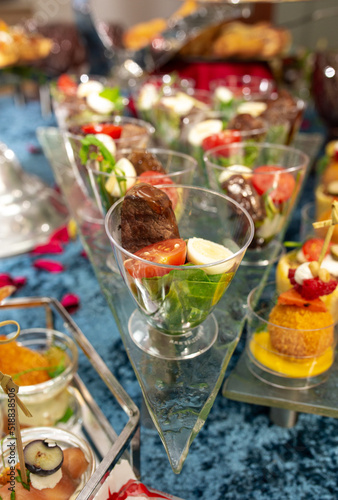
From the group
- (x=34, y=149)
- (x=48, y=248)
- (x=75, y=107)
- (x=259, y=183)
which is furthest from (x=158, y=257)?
(x=34, y=149)

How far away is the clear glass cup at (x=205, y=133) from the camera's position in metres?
1.15

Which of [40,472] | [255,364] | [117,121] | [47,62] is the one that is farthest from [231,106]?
[47,62]

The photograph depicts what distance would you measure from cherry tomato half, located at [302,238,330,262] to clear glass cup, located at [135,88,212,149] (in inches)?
23.5

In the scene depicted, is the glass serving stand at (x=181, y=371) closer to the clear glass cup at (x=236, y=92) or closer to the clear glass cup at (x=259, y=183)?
the clear glass cup at (x=259, y=183)

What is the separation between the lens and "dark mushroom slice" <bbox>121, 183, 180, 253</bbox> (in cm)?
69

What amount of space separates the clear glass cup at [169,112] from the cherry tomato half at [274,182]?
43cm

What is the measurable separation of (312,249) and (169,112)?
71 centimetres

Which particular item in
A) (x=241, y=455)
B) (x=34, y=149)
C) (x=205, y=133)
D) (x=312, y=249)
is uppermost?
(x=205, y=133)

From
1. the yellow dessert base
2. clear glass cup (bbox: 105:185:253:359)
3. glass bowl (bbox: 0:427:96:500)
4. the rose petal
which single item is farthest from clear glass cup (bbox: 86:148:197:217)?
the rose petal

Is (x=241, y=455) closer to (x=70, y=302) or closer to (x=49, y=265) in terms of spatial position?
(x=70, y=302)

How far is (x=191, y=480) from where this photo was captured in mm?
725

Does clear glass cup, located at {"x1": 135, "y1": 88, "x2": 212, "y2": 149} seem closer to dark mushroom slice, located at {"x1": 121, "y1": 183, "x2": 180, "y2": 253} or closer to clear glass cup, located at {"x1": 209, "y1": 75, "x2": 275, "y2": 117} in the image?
clear glass cup, located at {"x1": 209, "y1": 75, "x2": 275, "y2": 117}

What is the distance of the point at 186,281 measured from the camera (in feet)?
2.03

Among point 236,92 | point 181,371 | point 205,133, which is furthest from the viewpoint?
point 236,92
